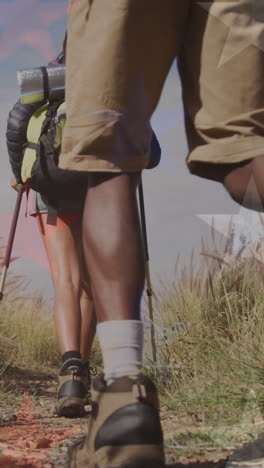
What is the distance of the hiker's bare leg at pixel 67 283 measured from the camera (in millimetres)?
3770

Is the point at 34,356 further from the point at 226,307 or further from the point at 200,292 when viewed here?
the point at 226,307

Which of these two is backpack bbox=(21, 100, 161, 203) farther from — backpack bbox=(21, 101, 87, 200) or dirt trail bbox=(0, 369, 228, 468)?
dirt trail bbox=(0, 369, 228, 468)

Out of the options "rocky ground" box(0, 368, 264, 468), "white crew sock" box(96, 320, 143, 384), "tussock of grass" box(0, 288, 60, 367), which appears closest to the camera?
"white crew sock" box(96, 320, 143, 384)

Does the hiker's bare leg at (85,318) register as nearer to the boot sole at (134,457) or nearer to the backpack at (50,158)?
the backpack at (50,158)

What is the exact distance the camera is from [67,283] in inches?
154

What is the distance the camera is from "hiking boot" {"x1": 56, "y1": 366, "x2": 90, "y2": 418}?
139 inches

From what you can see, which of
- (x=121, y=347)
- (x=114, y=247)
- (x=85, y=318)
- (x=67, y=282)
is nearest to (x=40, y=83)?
(x=67, y=282)

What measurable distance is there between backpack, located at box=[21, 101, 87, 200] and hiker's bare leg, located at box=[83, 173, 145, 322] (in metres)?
1.96

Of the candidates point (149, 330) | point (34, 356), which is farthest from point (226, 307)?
point (34, 356)

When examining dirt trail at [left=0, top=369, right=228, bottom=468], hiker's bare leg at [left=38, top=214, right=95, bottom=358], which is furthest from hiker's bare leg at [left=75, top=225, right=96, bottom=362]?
dirt trail at [left=0, top=369, right=228, bottom=468]

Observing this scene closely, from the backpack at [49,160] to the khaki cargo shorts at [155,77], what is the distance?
177 cm

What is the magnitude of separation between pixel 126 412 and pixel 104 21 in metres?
0.94

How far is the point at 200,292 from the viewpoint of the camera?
4699mm

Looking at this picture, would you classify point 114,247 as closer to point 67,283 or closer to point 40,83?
point 40,83
